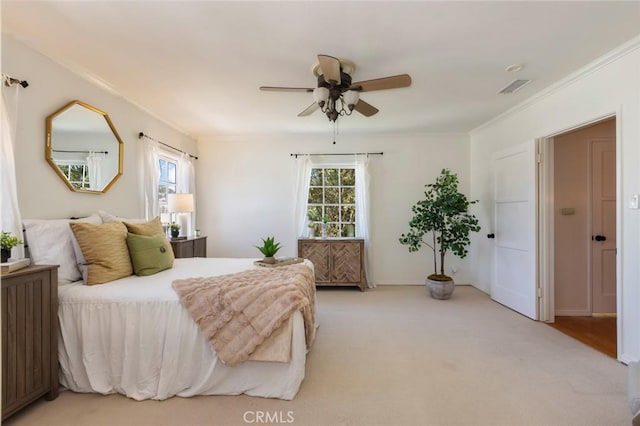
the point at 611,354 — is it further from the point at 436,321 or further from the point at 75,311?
the point at 75,311

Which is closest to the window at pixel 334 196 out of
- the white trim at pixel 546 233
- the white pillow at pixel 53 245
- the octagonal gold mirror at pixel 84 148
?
the white trim at pixel 546 233

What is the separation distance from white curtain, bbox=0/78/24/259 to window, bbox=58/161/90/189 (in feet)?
1.61

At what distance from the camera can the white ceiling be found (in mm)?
1848

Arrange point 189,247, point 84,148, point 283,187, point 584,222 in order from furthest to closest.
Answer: point 283,187 < point 189,247 < point 584,222 < point 84,148

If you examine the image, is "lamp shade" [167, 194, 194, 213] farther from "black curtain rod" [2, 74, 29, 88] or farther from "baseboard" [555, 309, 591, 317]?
"baseboard" [555, 309, 591, 317]

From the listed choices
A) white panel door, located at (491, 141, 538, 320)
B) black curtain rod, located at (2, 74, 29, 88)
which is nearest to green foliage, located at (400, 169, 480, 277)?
white panel door, located at (491, 141, 538, 320)

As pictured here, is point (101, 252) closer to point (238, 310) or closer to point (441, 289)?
point (238, 310)

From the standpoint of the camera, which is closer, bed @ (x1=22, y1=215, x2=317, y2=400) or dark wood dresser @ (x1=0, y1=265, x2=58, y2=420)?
dark wood dresser @ (x1=0, y1=265, x2=58, y2=420)

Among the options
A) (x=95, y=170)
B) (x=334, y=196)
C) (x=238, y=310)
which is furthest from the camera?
(x=334, y=196)

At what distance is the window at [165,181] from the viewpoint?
406 cm

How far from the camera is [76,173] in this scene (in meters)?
2.64

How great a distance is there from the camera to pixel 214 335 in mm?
1937

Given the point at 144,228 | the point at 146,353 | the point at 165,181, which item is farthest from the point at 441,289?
the point at 165,181

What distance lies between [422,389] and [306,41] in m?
2.62
